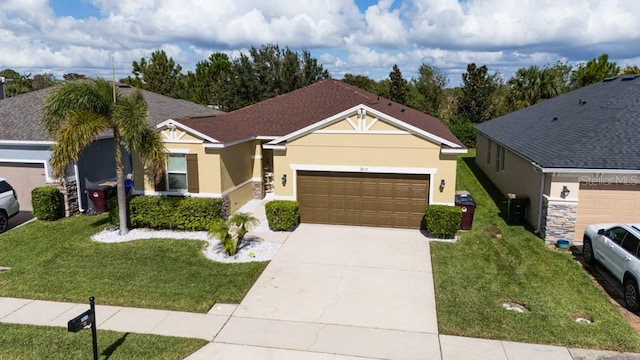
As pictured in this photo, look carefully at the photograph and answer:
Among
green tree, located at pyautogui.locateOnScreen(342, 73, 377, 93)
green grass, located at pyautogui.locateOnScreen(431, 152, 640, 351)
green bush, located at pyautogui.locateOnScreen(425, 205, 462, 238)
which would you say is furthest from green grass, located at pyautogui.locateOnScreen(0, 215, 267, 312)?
green tree, located at pyautogui.locateOnScreen(342, 73, 377, 93)

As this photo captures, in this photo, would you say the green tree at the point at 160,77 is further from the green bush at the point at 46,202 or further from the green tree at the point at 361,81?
the green bush at the point at 46,202

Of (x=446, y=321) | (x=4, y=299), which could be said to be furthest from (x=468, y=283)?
(x=4, y=299)

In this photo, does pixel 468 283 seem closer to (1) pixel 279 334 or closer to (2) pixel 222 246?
(1) pixel 279 334

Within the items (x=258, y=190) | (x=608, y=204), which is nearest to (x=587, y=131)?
(x=608, y=204)

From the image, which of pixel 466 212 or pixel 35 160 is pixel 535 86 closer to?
pixel 466 212

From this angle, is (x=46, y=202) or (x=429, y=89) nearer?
(x=46, y=202)
